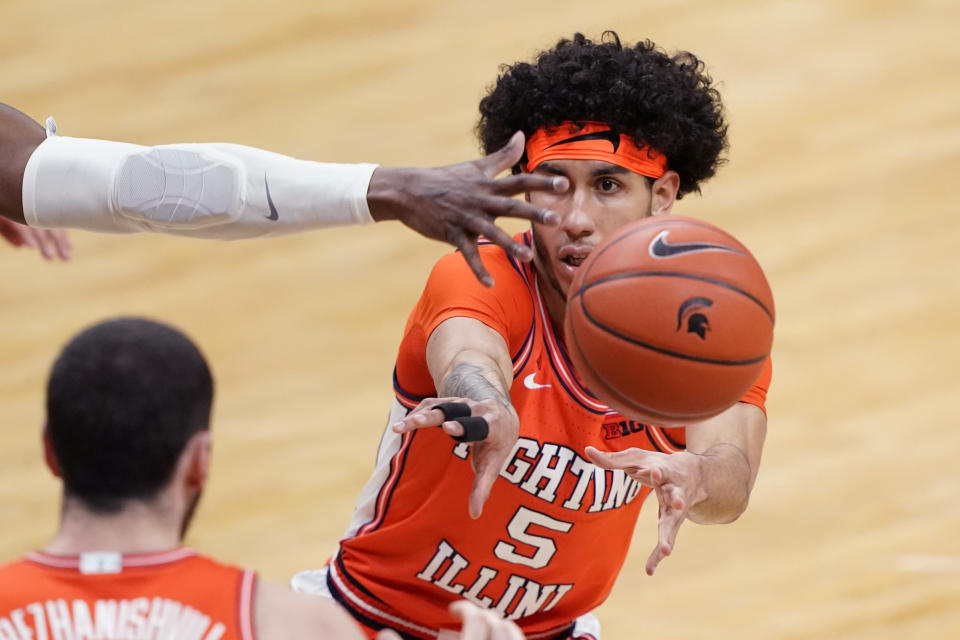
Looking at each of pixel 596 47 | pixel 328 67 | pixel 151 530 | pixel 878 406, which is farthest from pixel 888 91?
pixel 151 530

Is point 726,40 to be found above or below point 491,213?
above

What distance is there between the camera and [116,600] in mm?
2447

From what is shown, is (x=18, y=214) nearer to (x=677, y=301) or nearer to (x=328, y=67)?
(x=677, y=301)

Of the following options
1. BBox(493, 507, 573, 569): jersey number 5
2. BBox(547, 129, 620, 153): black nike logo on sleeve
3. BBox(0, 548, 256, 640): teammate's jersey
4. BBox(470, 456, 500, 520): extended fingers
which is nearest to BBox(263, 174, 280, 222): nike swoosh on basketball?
BBox(470, 456, 500, 520): extended fingers

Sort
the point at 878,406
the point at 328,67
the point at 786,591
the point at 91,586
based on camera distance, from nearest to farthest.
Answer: the point at 91,586, the point at 786,591, the point at 878,406, the point at 328,67

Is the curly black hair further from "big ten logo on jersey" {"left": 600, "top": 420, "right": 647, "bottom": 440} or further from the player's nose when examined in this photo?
"big ten logo on jersey" {"left": 600, "top": 420, "right": 647, "bottom": 440}

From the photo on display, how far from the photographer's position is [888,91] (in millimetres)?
9094

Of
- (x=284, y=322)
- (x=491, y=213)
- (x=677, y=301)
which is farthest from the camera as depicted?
(x=284, y=322)

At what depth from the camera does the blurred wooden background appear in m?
6.12

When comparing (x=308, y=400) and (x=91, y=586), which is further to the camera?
(x=308, y=400)

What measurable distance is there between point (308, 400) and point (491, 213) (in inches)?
166

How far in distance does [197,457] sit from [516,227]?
5.73 m

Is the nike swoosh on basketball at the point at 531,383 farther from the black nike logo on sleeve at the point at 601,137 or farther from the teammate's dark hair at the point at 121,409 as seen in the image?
the teammate's dark hair at the point at 121,409

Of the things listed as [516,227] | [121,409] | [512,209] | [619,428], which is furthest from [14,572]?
[516,227]
